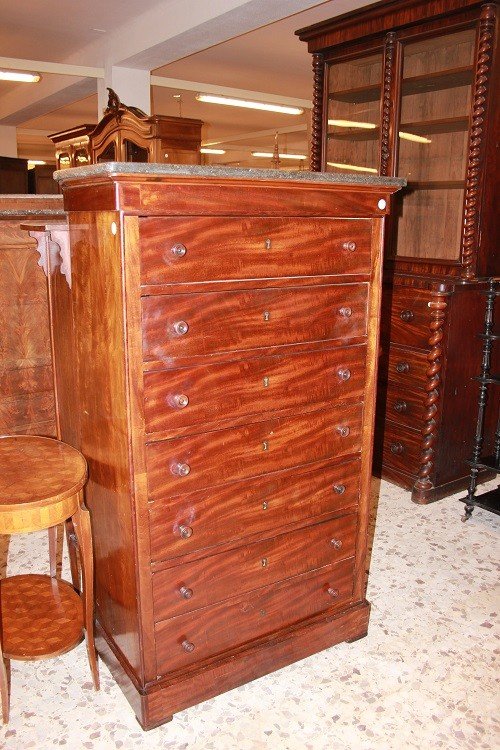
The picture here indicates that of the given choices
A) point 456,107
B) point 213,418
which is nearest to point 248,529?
point 213,418

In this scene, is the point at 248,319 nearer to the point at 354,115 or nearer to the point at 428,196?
the point at 428,196

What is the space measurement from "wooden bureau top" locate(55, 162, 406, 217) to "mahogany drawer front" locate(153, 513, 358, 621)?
893 mm

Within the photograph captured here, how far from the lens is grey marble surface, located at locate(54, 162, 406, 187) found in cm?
132

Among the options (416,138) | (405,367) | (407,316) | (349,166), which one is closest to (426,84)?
(416,138)

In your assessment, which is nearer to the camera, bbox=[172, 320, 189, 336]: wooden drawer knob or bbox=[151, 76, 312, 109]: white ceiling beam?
bbox=[172, 320, 189, 336]: wooden drawer knob

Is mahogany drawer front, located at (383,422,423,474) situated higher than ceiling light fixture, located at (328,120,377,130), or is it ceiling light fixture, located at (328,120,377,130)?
ceiling light fixture, located at (328,120,377,130)

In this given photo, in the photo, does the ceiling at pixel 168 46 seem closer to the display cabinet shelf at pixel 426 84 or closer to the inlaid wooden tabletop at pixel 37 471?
the display cabinet shelf at pixel 426 84

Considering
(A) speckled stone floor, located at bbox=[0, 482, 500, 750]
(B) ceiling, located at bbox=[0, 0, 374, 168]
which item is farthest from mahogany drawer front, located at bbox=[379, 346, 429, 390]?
(B) ceiling, located at bbox=[0, 0, 374, 168]

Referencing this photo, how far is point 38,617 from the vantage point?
6.07 feet

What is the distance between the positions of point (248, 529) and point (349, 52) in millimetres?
2769

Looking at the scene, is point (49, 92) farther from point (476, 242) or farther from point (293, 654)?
point (293, 654)

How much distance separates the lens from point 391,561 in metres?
2.54

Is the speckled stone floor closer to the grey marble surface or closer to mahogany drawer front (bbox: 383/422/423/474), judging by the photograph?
mahogany drawer front (bbox: 383/422/423/474)

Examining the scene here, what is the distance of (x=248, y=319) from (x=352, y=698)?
112 centimetres
